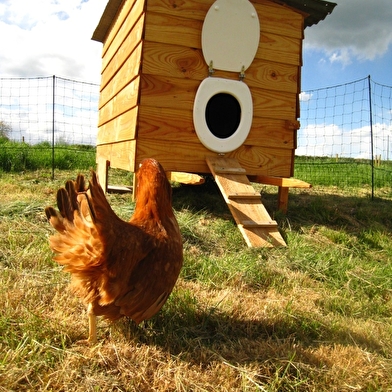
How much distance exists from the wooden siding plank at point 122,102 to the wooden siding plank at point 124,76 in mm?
66

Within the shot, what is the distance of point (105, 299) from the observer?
1.50 meters

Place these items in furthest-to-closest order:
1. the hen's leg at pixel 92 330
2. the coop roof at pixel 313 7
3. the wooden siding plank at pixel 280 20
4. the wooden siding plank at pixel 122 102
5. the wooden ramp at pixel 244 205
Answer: the coop roof at pixel 313 7 → the wooden siding plank at pixel 280 20 → the wooden siding plank at pixel 122 102 → the wooden ramp at pixel 244 205 → the hen's leg at pixel 92 330

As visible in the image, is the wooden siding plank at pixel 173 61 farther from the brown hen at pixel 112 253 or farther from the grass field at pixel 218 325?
the brown hen at pixel 112 253

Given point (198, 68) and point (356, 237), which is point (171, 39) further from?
point (356, 237)

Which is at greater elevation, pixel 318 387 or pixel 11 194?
pixel 11 194

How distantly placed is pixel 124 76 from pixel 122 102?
0.99 feet

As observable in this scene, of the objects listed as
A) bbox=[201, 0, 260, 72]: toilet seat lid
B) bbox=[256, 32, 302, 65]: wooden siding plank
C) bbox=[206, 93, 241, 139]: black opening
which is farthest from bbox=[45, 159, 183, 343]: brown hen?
bbox=[206, 93, 241, 139]: black opening

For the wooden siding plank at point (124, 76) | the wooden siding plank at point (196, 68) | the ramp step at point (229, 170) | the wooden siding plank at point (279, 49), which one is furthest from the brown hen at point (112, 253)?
the wooden siding plank at point (279, 49)

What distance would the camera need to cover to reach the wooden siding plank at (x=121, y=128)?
12.2 feet

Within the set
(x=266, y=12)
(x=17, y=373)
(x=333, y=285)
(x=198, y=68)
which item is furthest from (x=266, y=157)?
(x=17, y=373)

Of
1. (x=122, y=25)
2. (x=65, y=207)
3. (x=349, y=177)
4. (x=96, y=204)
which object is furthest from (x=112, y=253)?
(x=349, y=177)

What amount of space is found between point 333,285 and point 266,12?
2.96 meters

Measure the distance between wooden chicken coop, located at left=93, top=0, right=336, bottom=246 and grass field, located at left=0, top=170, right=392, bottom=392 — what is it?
750 mm

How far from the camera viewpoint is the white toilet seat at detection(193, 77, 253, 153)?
12.4ft
